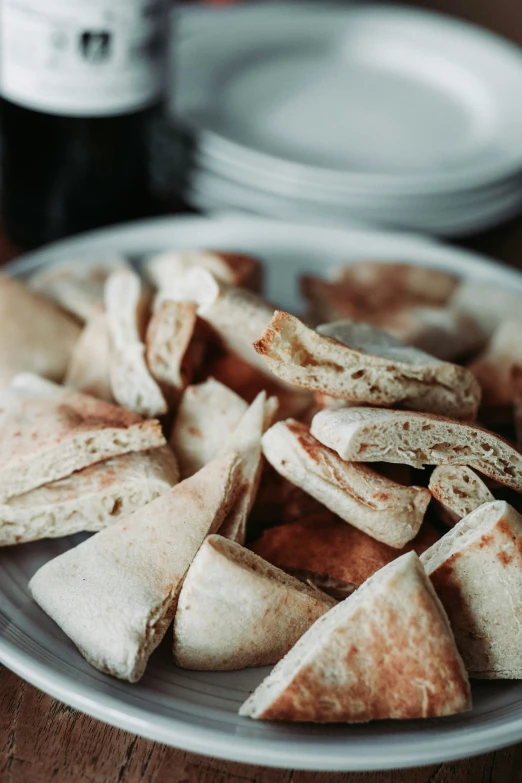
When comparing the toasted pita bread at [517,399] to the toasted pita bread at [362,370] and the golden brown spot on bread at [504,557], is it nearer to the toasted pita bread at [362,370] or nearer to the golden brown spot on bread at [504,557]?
the toasted pita bread at [362,370]

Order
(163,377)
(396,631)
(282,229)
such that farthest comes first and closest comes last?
(282,229) < (163,377) < (396,631)

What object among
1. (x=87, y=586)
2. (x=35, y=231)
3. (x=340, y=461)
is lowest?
(x=35, y=231)

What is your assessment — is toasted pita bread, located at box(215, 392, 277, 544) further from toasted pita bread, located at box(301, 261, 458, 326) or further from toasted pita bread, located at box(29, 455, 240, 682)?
toasted pita bread, located at box(301, 261, 458, 326)

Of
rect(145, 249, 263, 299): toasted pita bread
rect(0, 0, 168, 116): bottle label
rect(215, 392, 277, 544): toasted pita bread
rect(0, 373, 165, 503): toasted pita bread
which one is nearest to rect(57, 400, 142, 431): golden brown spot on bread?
rect(0, 373, 165, 503): toasted pita bread

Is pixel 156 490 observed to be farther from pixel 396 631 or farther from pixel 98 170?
pixel 98 170

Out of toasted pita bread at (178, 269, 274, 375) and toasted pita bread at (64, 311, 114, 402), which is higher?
toasted pita bread at (178, 269, 274, 375)

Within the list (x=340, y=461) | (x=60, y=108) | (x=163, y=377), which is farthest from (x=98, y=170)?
(x=340, y=461)

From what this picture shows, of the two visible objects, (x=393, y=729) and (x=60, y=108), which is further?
(x=60, y=108)
